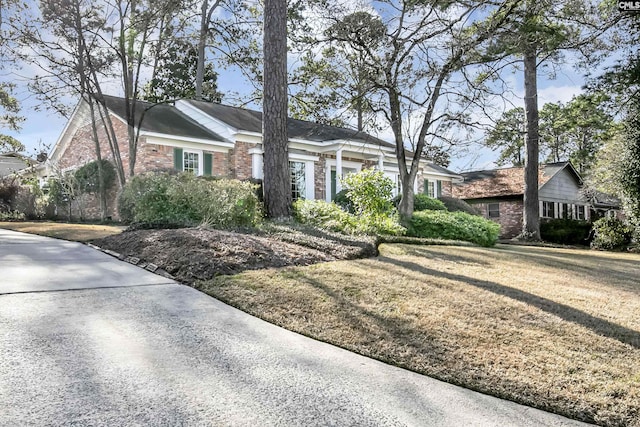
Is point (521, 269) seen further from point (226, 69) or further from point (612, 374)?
point (226, 69)

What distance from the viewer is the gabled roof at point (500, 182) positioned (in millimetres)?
27672

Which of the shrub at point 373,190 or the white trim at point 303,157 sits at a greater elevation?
the white trim at point 303,157

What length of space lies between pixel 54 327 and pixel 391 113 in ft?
34.9

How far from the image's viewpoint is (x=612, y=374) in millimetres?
3473

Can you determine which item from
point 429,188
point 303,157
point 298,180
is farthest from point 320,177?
point 429,188

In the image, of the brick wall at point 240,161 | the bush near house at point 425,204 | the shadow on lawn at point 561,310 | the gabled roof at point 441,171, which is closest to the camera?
the shadow on lawn at point 561,310

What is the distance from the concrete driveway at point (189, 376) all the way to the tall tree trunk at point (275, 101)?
5.84m

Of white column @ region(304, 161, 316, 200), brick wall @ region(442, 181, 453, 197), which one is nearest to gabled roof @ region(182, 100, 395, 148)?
white column @ region(304, 161, 316, 200)

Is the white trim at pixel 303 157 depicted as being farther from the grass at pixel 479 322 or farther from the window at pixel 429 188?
the grass at pixel 479 322

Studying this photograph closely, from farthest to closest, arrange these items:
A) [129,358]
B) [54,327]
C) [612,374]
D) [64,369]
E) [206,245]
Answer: [206,245] → [54,327] → [612,374] → [129,358] → [64,369]

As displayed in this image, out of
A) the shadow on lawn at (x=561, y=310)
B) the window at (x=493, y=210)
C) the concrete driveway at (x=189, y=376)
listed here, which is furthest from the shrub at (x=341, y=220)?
the window at (x=493, y=210)

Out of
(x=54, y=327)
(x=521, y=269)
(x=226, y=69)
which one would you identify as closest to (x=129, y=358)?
(x=54, y=327)

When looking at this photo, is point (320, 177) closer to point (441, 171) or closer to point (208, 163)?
point (208, 163)

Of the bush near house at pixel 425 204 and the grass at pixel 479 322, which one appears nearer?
the grass at pixel 479 322
